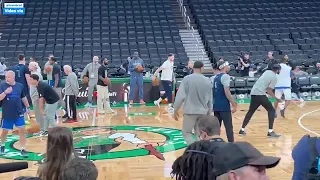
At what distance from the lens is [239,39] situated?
72.4ft

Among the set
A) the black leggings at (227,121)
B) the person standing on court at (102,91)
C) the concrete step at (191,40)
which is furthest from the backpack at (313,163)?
the concrete step at (191,40)

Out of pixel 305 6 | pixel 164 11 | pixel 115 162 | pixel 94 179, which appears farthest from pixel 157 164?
pixel 305 6

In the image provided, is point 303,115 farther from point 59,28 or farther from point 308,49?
point 59,28

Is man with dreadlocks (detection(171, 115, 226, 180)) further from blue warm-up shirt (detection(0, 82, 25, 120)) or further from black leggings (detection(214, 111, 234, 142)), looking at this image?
blue warm-up shirt (detection(0, 82, 25, 120))

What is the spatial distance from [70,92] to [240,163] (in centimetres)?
1006

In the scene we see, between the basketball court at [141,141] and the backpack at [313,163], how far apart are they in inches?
161

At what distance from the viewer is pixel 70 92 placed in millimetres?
11570

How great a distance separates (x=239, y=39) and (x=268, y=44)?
135 centimetres

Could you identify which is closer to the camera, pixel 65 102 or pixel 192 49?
pixel 65 102

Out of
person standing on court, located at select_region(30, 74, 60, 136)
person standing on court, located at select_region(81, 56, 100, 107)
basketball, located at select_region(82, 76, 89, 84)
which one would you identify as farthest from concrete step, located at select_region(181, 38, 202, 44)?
person standing on court, located at select_region(30, 74, 60, 136)

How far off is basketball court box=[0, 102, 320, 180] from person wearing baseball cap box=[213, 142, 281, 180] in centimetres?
473

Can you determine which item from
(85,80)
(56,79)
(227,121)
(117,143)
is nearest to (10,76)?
(117,143)

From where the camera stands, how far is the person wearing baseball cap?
1.82 m

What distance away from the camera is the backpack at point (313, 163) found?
2.42 meters
